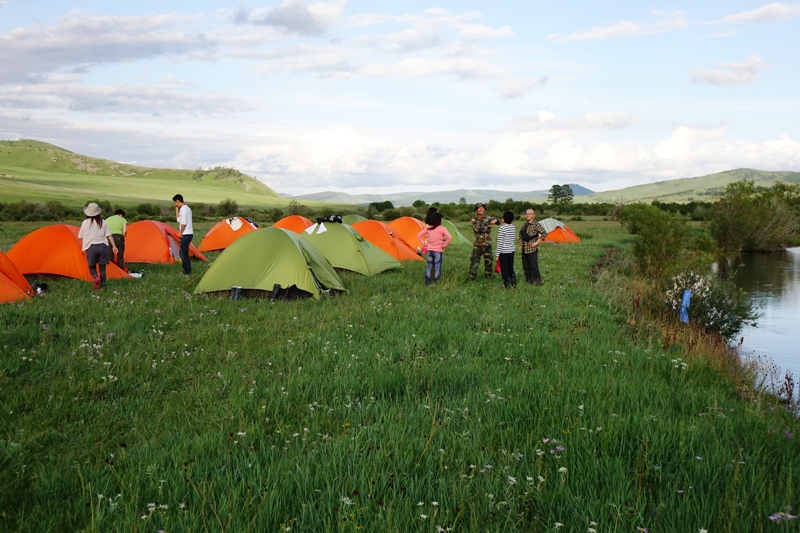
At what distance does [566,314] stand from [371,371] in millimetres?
5767

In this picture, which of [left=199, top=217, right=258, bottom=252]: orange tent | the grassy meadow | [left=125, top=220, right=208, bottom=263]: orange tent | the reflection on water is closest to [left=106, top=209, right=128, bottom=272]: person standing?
[left=125, top=220, right=208, bottom=263]: orange tent

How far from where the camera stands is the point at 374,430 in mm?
5176

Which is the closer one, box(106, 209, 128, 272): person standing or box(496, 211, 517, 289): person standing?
box(496, 211, 517, 289): person standing

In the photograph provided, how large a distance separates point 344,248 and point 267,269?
16.2 feet

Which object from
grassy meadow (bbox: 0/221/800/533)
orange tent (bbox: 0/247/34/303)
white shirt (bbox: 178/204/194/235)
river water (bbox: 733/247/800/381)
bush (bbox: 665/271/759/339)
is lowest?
river water (bbox: 733/247/800/381)

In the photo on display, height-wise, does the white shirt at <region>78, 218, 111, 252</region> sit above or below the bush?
above

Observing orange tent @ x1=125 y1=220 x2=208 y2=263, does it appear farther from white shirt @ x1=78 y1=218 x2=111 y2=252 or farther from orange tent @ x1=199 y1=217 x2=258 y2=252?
white shirt @ x1=78 y1=218 x2=111 y2=252

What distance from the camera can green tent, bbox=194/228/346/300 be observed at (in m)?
13.1

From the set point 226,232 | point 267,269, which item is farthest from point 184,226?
point 226,232

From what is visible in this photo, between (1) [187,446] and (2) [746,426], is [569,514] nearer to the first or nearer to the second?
(2) [746,426]

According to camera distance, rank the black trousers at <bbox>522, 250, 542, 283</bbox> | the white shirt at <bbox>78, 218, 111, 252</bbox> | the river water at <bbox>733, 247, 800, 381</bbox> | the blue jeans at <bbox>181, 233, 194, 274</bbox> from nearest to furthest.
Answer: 1. the white shirt at <bbox>78, 218, 111, 252</bbox>
2. the river water at <bbox>733, 247, 800, 381</bbox>
3. the black trousers at <bbox>522, 250, 542, 283</bbox>
4. the blue jeans at <bbox>181, 233, 194, 274</bbox>

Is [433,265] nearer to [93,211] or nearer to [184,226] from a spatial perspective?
[184,226]

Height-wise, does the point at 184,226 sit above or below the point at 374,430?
above

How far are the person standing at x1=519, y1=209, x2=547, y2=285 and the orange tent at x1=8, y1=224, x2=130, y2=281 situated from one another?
38.2 ft
